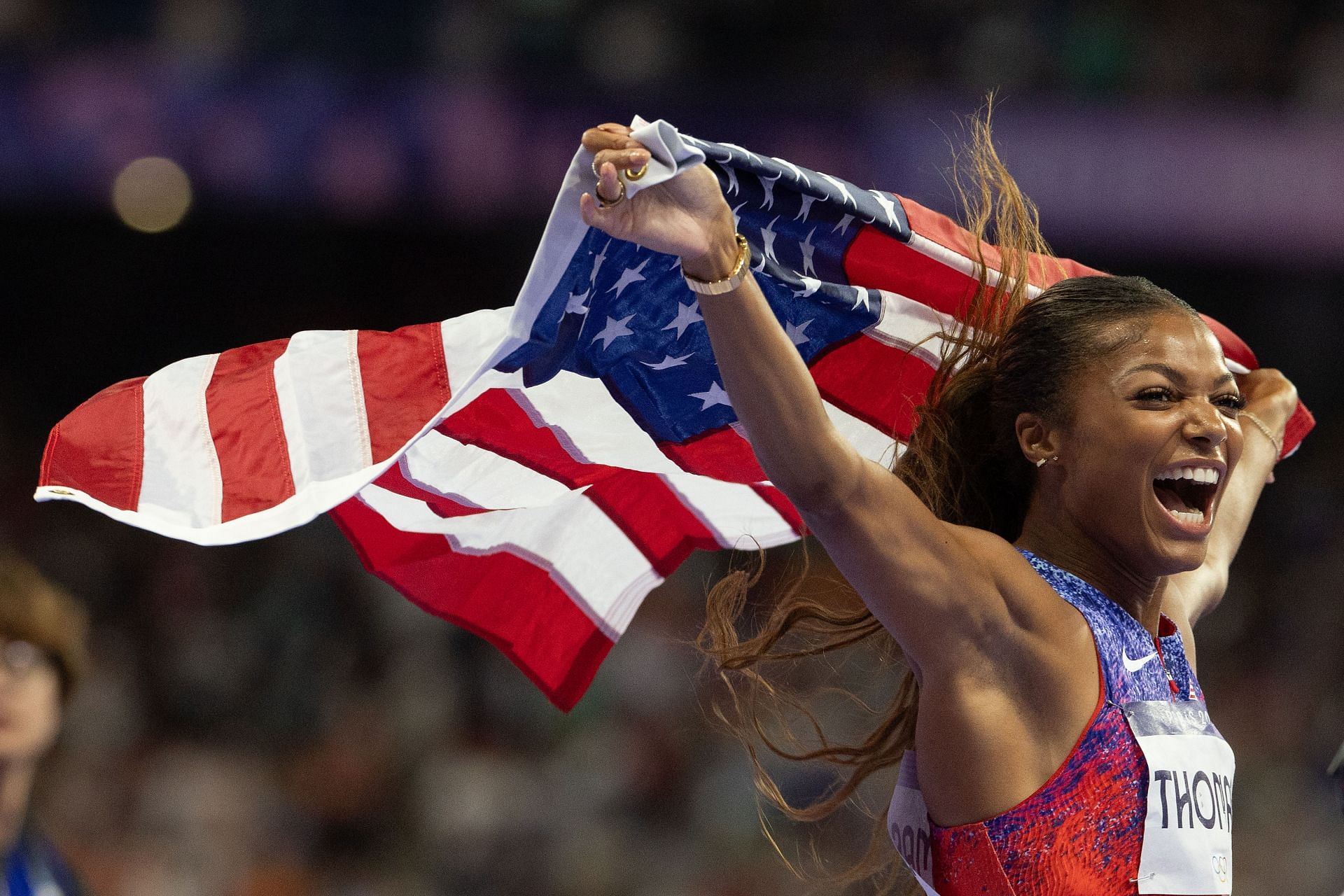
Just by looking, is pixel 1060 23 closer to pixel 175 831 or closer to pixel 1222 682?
pixel 1222 682

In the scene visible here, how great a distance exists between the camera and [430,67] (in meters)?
7.59

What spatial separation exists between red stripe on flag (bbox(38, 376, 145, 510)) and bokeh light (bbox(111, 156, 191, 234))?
16.5ft

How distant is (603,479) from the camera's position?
9.96ft

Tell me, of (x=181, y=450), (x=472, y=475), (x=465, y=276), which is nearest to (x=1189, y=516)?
(x=472, y=475)

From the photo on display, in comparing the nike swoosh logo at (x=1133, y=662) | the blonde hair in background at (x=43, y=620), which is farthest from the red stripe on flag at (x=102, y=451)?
the nike swoosh logo at (x=1133, y=662)

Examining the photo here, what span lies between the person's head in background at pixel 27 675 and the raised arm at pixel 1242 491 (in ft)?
6.95

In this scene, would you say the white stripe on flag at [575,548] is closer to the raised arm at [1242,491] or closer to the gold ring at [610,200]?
the raised arm at [1242,491]

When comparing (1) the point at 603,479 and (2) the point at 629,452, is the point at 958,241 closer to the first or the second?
(2) the point at 629,452

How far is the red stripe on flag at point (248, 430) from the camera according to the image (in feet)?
8.12

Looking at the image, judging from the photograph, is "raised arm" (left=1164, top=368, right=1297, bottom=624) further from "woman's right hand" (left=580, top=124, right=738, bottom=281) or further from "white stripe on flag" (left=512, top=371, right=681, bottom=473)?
"woman's right hand" (left=580, top=124, right=738, bottom=281)

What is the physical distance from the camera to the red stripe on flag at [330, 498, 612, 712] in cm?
307

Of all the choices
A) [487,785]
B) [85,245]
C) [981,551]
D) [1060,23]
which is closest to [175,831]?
[487,785]

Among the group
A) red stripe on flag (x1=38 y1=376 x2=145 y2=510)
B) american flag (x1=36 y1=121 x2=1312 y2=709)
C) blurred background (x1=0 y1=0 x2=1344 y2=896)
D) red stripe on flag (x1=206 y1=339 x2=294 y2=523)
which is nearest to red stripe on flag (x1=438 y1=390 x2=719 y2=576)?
american flag (x1=36 y1=121 x2=1312 y2=709)

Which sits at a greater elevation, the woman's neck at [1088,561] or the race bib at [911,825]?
the woman's neck at [1088,561]
